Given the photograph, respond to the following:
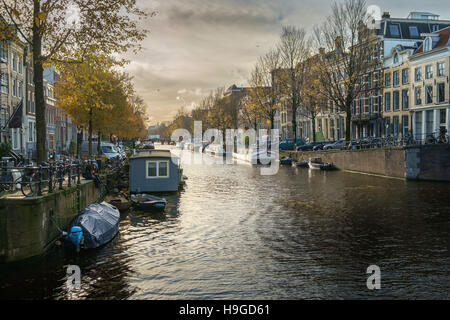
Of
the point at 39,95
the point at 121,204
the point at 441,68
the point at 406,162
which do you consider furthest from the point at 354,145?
the point at 39,95

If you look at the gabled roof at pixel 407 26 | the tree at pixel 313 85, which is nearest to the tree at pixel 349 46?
the tree at pixel 313 85

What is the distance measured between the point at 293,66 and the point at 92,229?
5039 cm

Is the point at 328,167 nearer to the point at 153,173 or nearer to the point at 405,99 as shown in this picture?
the point at 405,99

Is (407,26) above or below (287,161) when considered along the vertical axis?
above

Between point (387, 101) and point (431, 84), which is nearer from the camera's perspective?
point (431, 84)

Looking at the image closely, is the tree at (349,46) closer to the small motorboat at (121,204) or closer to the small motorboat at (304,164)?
the small motorboat at (304,164)

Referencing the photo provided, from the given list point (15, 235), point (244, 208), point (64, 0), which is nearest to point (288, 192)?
point (244, 208)

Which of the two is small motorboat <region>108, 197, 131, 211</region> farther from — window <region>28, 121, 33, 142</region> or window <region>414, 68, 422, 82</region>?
window <region>414, 68, 422, 82</region>

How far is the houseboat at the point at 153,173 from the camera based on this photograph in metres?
29.9

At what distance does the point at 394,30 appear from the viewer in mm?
63188

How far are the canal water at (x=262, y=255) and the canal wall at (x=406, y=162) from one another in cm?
1061

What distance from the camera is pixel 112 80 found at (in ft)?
147

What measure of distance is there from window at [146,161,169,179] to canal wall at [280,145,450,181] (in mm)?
20124

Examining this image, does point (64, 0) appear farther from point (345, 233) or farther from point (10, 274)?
point (345, 233)
